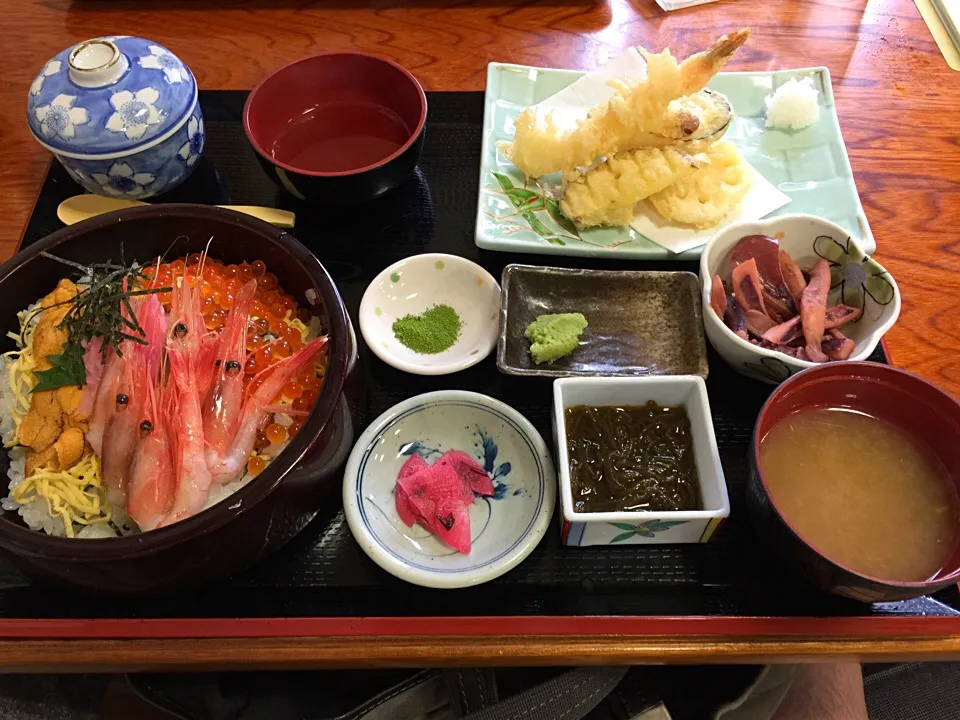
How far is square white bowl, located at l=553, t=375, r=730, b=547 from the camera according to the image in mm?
1156

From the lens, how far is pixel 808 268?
153 centimetres

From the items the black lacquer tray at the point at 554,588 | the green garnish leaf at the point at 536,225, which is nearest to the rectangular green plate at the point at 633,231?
the green garnish leaf at the point at 536,225

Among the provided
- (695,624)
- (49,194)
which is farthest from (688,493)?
(49,194)

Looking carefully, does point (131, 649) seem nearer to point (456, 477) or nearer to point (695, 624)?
point (456, 477)

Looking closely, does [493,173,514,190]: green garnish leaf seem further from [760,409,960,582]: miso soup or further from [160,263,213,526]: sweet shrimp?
[760,409,960,582]: miso soup

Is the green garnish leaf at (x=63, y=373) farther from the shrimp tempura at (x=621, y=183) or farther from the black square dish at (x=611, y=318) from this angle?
the shrimp tempura at (x=621, y=183)

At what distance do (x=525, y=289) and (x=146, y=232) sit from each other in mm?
804

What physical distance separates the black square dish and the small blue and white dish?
0.13 metres

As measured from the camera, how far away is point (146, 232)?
1.45 meters

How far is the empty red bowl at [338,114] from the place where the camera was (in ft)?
5.50

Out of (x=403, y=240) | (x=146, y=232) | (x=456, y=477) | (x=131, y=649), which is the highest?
(x=146, y=232)

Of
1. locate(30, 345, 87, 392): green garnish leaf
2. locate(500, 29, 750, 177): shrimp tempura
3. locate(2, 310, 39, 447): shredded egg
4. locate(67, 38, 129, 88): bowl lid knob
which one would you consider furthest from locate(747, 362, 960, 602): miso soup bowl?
locate(67, 38, 129, 88): bowl lid knob

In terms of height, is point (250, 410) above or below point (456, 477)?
above

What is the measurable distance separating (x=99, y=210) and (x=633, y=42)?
5.18 ft
